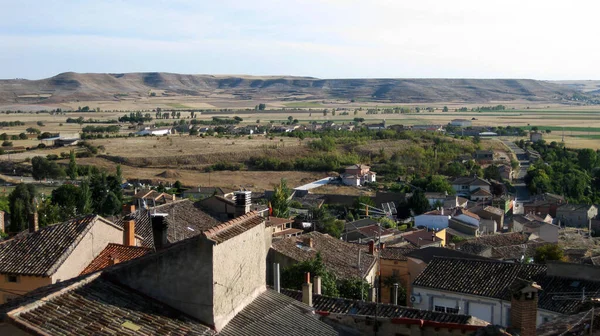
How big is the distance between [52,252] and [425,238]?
75.3ft

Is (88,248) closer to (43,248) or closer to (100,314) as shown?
(43,248)

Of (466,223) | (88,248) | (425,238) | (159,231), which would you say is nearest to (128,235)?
(88,248)

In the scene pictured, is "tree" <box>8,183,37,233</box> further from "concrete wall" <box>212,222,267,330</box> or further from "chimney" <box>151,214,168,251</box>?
"concrete wall" <box>212,222,267,330</box>

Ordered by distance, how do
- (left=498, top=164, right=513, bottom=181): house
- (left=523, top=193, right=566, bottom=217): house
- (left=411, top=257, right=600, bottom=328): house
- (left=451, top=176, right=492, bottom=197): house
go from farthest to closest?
(left=498, top=164, right=513, bottom=181): house → (left=451, top=176, right=492, bottom=197): house → (left=523, top=193, right=566, bottom=217): house → (left=411, top=257, right=600, bottom=328): house

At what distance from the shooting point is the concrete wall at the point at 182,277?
23.9 feet

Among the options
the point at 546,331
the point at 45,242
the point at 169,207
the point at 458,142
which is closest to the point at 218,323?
the point at 546,331

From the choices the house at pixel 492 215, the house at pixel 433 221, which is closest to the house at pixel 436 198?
the house at pixel 492 215

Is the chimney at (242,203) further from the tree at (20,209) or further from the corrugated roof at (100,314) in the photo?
the tree at (20,209)

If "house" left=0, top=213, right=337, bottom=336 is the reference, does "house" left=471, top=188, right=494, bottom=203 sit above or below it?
below

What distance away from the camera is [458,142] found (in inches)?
3971

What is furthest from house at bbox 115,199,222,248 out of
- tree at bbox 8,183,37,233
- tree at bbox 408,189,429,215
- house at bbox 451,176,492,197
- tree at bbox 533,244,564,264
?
house at bbox 451,176,492,197

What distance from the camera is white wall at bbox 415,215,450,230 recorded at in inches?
1710

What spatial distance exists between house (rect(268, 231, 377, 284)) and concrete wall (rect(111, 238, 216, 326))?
41.4ft

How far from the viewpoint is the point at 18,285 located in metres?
14.5
